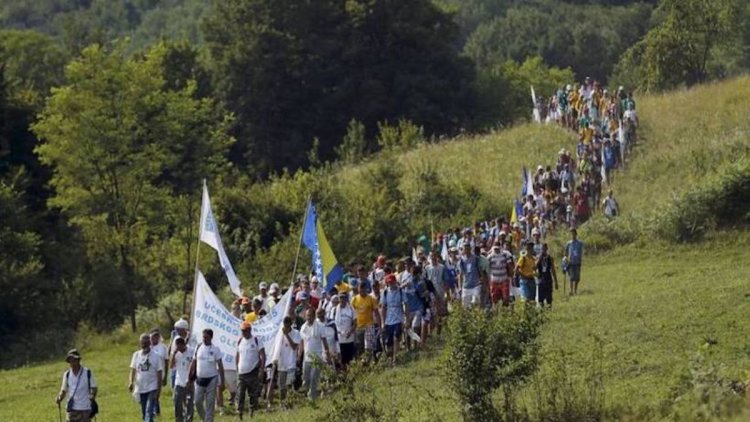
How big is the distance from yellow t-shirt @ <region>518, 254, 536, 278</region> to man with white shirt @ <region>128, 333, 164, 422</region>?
857 cm

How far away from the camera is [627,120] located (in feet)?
159

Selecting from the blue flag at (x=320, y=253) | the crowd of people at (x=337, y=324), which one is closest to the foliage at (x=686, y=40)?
the crowd of people at (x=337, y=324)

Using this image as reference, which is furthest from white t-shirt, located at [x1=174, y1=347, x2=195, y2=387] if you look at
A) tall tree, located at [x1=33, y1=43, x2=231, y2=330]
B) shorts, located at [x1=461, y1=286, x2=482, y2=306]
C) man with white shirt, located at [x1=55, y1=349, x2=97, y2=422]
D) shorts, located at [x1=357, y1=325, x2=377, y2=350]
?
tall tree, located at [x1=33, y1=43, x2=231, y2=330]

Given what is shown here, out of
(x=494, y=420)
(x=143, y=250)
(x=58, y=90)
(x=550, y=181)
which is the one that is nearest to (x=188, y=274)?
(x=143, y=250)

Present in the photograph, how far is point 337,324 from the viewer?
81.4 ft

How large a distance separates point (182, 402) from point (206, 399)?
0.71 meters

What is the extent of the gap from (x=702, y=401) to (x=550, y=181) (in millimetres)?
25091

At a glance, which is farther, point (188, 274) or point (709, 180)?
point (188, 274)

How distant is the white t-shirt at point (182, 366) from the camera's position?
22.1m

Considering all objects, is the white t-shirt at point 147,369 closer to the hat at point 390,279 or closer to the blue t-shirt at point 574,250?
the hat at point 390,279

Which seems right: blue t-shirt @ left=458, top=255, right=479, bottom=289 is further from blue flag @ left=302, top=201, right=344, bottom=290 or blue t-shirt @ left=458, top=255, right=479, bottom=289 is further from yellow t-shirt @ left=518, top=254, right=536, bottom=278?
blue flag @ left=302, top=201, right=344, bottom=290

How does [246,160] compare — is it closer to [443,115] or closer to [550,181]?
[443,115]

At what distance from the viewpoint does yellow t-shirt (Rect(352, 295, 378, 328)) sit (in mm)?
25344

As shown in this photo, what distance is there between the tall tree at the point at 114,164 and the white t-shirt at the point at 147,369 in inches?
1000
